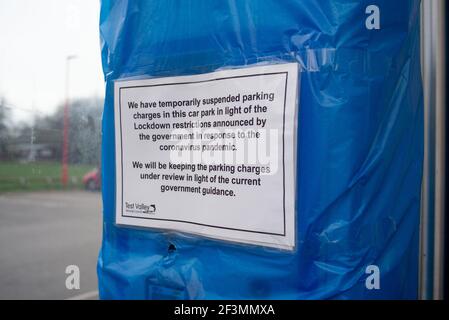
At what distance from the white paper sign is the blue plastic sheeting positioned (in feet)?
0.17

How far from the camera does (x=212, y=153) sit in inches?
58.2

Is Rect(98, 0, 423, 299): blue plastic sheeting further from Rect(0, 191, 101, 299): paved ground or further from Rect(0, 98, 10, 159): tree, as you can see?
Rect(0, 191, 101, 299): paved ground

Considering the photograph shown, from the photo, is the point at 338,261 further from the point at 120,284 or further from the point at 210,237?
the point at 120,284

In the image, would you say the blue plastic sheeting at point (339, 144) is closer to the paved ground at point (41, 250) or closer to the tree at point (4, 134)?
the tree at point (4, 134)

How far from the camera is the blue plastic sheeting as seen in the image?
4.21ft

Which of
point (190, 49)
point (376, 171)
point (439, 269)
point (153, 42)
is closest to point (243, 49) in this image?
point (190, 49)

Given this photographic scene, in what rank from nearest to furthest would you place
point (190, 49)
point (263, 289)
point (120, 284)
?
point (263, 289), point (190, 49), point (120, 284)

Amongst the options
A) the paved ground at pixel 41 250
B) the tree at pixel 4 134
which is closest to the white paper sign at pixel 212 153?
the tree at pixel 4 134

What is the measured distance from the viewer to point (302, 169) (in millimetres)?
1343

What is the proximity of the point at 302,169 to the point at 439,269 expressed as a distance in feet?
1.59

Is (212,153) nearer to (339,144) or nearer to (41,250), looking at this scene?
(339,144)

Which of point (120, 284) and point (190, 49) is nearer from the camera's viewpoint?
point (190, 49)

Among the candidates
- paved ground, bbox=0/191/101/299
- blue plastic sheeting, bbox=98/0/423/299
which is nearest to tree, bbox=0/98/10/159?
paved ground, bbox=0/191/101/299

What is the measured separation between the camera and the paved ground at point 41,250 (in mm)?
3248
